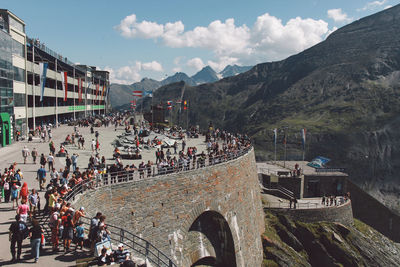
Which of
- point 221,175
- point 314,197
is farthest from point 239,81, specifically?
point 221,175

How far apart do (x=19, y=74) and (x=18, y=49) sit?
9.62 feet

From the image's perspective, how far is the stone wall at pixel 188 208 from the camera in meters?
16.0

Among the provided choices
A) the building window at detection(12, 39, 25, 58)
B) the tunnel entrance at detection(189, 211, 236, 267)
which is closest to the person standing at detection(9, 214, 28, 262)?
the tunnel entrance at detection(189, 211, 236, 267)

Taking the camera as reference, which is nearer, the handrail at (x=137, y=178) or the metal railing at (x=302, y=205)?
the handrail at (x=137, y=178)

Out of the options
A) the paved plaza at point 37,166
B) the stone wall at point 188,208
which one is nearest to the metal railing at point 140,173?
the stone wall at point 188,208

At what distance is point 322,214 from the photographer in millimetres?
37469

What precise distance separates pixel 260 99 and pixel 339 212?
12770 centimetres

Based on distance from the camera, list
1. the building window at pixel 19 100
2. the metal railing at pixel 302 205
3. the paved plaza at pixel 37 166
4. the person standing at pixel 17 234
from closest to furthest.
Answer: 1. the person standing at pixel 17 234
2. the paved plaza at pixel 37 166
3. the building window at pixel 19 100
4. the metal railing at pixel 302 205

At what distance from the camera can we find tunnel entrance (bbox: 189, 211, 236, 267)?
20.6 metres

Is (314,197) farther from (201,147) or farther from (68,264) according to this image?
(68,264)

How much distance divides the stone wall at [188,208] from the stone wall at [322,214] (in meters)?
9.25

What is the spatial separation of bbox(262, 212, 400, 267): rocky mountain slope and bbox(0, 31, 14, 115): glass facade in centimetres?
2719

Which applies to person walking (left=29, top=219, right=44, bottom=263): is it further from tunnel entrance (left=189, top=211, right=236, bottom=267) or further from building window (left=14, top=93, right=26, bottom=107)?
building window (left=14, top=93, right=26, bottom=107)

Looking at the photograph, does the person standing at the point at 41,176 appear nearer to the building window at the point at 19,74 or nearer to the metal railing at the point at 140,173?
the metal railing at the point at 140,173
